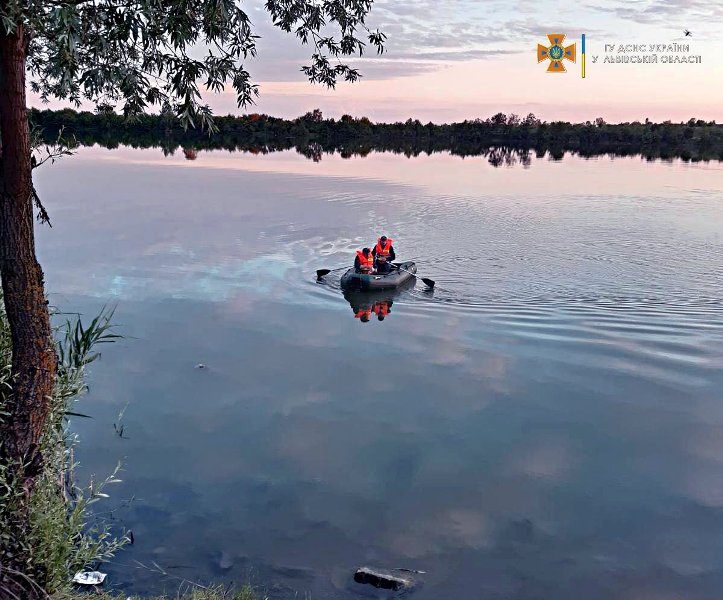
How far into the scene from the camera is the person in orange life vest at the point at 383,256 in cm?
2216

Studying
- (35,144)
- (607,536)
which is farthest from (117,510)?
(607,536)

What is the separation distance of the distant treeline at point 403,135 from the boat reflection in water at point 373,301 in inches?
2964

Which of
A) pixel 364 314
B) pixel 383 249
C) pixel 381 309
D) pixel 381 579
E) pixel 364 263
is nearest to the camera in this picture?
pixel 381 579

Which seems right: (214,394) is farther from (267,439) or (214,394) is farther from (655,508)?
(655,508)

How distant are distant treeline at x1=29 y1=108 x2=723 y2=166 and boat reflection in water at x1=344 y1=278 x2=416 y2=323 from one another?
247 ft

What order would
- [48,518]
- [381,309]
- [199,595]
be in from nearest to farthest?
[48,518]
[199,595]
[381,309]

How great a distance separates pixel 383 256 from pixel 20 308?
16322 millimetres

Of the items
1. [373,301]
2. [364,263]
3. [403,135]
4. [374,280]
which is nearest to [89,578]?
[373,301]

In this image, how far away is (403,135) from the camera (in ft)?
420

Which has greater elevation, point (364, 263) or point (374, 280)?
point (364, 263)

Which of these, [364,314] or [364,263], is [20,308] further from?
[364,263]

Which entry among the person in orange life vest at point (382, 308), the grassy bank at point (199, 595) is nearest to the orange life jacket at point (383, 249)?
the person in orange life vest at point (382, 308)

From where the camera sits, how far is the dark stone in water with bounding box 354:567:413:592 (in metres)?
8.23

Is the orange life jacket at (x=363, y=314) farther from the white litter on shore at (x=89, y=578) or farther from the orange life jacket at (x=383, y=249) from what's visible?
the white litter on shore at (x=89, y=578)
